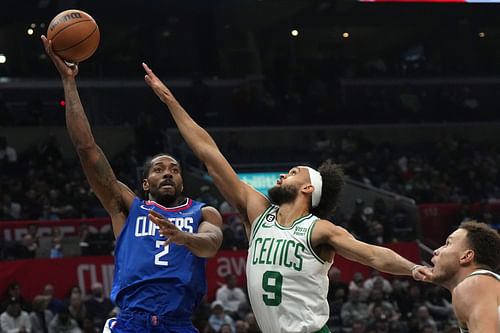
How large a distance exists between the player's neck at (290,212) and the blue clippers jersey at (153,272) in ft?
2.40

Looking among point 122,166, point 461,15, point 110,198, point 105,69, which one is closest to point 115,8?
point 105,69

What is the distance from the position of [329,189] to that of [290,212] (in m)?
0.36

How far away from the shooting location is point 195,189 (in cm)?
1898

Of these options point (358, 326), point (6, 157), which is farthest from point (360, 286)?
point (6, 157)

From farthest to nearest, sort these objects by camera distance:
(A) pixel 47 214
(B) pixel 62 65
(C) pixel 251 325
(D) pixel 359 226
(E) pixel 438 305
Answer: (D) pixel 359 226
(A) pixel 47 214
(E) pixel 438 305
(C) pixel 251 325
(B) pixel 62 65

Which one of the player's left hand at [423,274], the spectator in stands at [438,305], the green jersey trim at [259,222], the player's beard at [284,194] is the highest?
the player's beard at [284,194]

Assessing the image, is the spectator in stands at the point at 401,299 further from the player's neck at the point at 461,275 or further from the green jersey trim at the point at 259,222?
the player's neck at the point at 461,275

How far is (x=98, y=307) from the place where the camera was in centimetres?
1218

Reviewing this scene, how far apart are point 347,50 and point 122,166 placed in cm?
1191

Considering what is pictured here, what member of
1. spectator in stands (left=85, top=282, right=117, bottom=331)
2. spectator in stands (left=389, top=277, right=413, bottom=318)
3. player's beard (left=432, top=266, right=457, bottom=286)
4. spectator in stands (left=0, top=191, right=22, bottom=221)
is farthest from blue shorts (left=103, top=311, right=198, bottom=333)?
spectator in stands (left=0, top=191, right=22, bottom=221)

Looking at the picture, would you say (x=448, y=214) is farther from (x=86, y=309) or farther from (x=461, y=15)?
(x=461, y=15)

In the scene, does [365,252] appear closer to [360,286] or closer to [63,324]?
[63,324]

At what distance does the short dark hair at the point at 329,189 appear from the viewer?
219 inches

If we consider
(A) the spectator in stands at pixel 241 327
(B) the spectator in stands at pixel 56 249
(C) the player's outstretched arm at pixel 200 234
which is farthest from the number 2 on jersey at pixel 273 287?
(B) the spectator in stands at pixel 56 249
